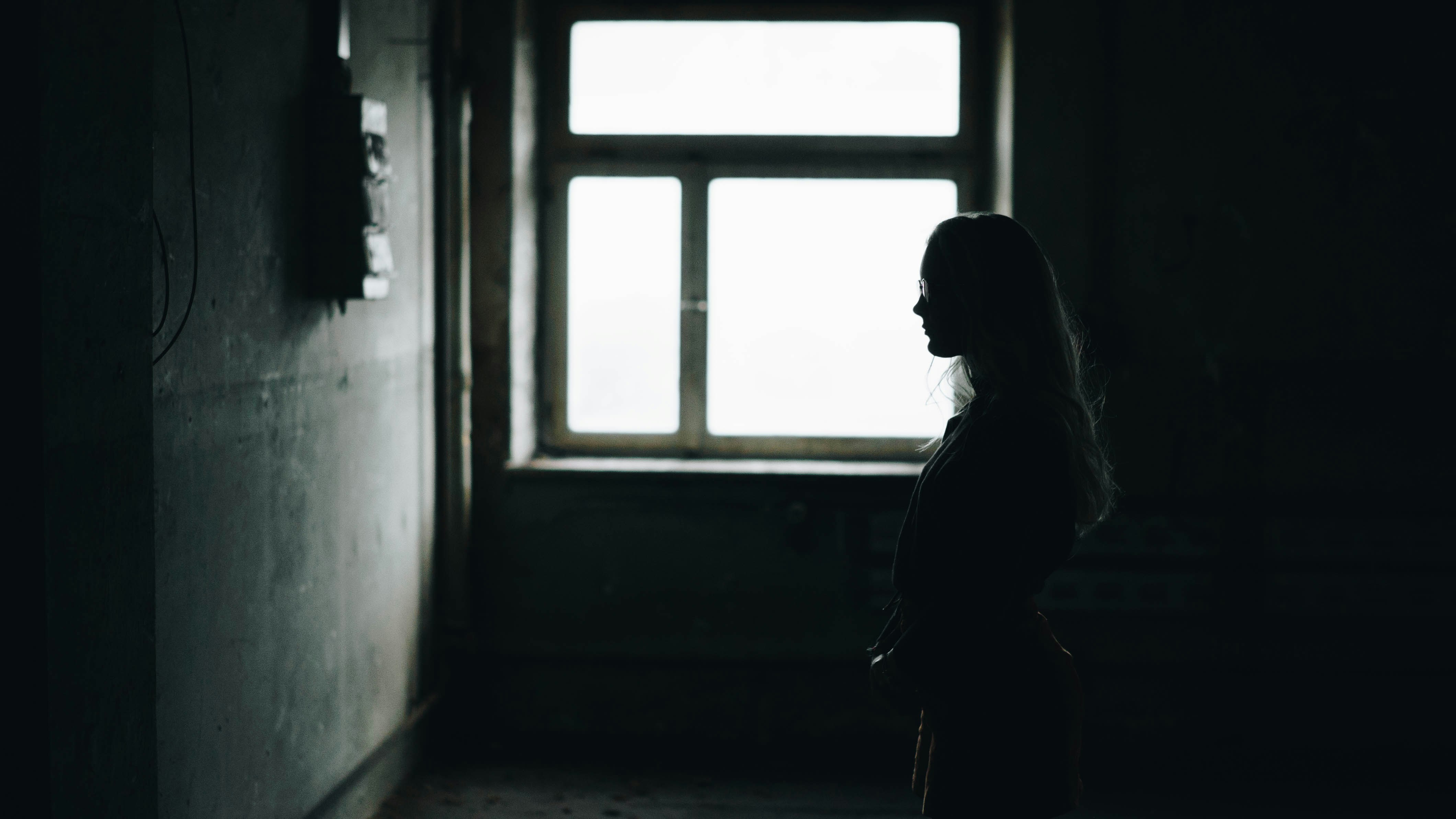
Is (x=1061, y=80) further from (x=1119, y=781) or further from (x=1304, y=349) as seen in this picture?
(x=1119, y=781)

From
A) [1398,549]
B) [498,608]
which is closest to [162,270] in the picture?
[498,608]

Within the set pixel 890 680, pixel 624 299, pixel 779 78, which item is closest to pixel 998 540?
pixel 890 680

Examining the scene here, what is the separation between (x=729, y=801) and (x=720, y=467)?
96 cm

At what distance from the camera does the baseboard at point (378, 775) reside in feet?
8.50

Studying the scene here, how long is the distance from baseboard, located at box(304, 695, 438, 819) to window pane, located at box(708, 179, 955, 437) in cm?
133

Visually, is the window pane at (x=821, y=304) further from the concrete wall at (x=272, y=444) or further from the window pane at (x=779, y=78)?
the concrete wall at (x=272, y=444)

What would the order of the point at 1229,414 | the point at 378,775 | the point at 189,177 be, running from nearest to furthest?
the point at 189,177 < the point at 378,775 < the point at 1229,414

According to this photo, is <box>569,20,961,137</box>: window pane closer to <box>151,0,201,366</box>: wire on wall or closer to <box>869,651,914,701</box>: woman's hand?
<box>151,0,201,366</box>: wire on wall

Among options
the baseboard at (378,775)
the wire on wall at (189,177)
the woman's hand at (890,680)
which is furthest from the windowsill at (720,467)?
the woman's hand at (890,680)

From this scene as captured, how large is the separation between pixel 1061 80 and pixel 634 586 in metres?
1.92

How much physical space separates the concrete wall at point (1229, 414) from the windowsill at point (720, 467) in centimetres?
5

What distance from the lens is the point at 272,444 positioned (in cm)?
222

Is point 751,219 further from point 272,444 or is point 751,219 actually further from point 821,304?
point 272,444

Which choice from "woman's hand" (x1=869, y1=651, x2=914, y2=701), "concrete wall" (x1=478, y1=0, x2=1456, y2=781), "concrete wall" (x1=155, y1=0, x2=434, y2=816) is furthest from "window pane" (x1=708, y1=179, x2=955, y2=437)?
"woman's hand" (x1=869, y1=651, x2=914, y2=701)
